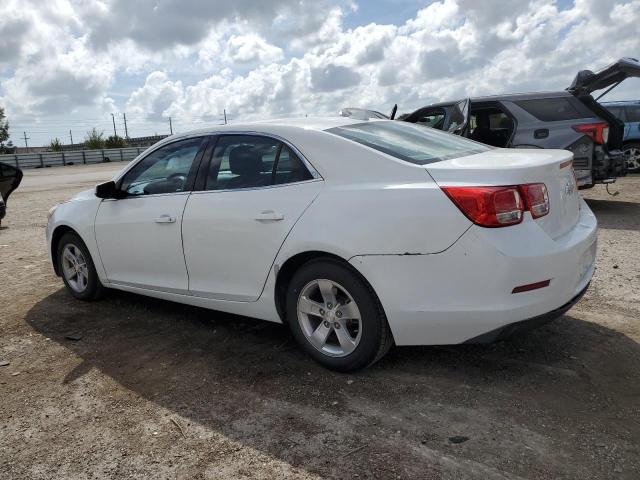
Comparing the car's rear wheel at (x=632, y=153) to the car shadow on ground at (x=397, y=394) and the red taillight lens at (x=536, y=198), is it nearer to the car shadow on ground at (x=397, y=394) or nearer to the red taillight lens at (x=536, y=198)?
the car shadow on ground at (x=397, y=394)

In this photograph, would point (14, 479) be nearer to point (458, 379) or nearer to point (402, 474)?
point (402, 474)

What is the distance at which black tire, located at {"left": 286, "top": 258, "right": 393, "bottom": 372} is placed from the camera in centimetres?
308

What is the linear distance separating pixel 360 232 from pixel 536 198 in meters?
0.95

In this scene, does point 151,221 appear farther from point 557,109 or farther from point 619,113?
point 619,113

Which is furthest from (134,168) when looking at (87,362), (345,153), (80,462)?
(80,462)

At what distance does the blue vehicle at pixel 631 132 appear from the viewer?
1255 centimetres

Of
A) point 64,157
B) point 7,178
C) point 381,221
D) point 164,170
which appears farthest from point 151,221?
point 64,157

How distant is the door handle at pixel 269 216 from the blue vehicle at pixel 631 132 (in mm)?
11780

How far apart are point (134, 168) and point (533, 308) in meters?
3.27

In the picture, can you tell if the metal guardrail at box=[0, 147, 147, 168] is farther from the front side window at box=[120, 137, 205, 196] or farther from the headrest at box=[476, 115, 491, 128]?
the front side window at box=[120, 137, 205, 196]

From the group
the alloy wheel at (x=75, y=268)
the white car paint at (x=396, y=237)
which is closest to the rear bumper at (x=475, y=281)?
the white car paint at (x=396, y=237)

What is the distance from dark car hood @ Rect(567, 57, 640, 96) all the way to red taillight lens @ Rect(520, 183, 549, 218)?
20.6 feet

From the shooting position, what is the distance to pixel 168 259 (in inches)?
161

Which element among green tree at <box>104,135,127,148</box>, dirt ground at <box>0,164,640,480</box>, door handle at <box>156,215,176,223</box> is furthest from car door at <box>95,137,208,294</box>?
green tree at <box>104,135,127,148</box>
